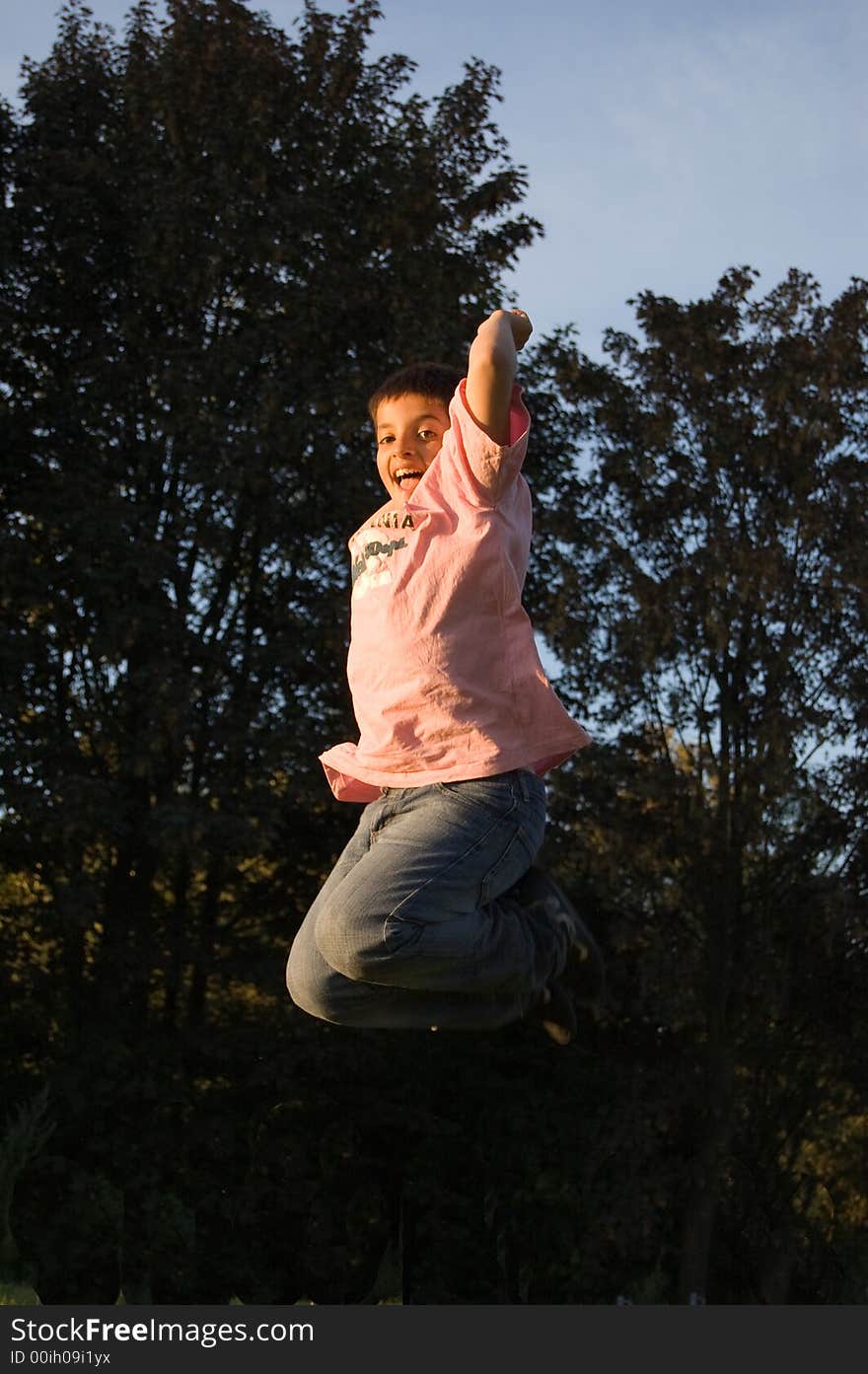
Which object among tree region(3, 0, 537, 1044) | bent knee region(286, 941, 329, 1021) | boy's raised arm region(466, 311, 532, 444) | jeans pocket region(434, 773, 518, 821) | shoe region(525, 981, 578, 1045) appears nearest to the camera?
boy's raised arm region(466, 311, 532, 444)

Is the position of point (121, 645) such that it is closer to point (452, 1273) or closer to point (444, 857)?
point (452, 1273)

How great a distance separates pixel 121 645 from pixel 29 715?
5.09 ft

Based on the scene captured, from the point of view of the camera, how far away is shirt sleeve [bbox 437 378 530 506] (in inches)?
149

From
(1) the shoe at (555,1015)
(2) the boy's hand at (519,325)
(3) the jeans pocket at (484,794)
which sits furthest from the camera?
(1) the shoe at (555,1015)

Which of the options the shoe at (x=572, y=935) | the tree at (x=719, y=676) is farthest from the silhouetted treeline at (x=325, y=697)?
the shoe at (x=572, y=935)

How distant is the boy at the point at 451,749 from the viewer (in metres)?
3.78

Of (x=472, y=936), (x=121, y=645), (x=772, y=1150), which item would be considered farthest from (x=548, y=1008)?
(x=772, y=1150)

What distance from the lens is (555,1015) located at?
4180 mm

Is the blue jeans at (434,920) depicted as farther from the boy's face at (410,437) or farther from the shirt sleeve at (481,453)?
the boy's face at (410,437)

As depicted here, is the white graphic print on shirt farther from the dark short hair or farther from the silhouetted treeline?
the silhouetted treeline

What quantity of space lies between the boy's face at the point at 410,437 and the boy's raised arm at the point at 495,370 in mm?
371

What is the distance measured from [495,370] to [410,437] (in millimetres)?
585

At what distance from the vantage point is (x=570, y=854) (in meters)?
15.6

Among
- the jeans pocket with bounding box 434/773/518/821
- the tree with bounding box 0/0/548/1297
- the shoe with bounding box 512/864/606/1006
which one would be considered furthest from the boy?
the tree with bounding box 0/0/548/1297
